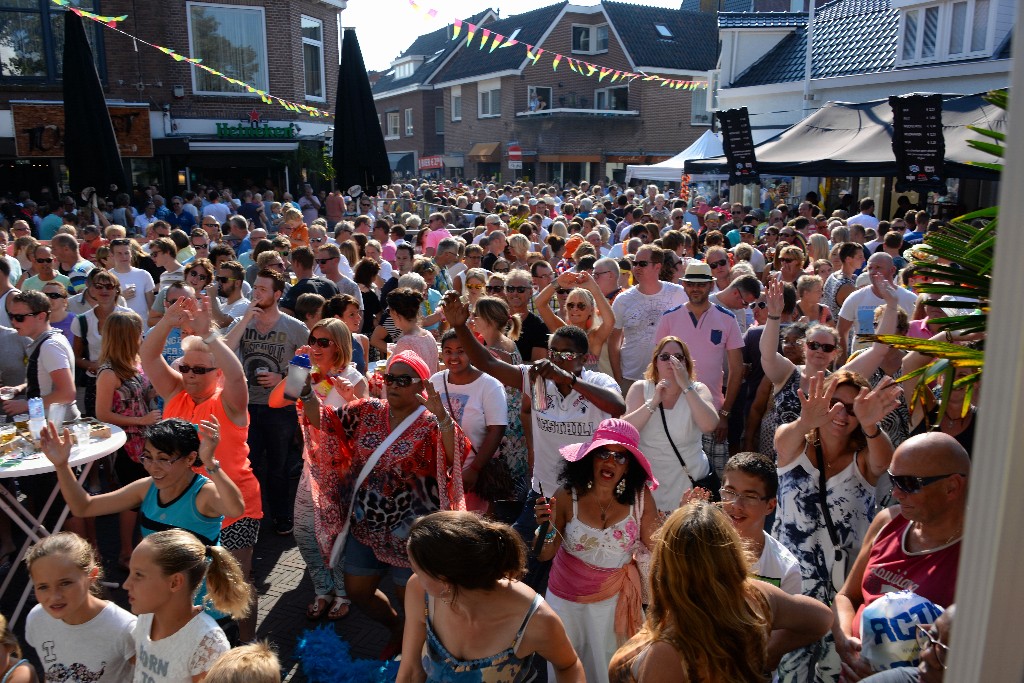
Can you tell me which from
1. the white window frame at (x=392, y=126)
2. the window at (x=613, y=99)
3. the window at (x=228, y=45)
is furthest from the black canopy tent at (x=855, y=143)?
the white window frame at (x=392, y=126)

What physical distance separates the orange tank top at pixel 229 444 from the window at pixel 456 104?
40326 mm

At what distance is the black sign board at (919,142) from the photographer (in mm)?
10156

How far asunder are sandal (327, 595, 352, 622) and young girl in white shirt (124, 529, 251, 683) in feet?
5.39

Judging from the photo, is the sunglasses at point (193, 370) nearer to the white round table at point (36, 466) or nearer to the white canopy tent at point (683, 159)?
the white round table at point (36, 466)

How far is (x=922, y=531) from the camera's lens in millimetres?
2654

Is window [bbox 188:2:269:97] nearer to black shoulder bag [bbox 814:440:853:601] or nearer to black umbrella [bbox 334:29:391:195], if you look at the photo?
black umbrella [bbox 334:29:391:195]

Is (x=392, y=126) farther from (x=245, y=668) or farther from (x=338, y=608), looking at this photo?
(x=245, y=668)

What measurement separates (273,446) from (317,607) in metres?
1.32

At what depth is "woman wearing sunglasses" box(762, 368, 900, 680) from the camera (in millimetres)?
3201

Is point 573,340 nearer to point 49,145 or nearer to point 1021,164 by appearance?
point 1021,164

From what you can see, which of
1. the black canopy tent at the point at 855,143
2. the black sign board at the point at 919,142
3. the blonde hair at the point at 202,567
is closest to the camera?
the blonde hair at the point at 202,567

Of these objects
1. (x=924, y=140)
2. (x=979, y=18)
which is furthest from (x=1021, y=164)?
(x=979, y=18)

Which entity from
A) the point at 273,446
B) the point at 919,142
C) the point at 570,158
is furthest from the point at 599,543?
the point at 570,158

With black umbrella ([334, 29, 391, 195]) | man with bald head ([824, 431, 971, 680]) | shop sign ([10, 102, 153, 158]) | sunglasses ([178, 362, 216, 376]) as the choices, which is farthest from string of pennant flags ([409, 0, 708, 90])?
man with bald head ([824, 431, 971, 680])
